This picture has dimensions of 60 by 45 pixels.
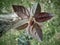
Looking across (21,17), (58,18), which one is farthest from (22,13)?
(58,18)

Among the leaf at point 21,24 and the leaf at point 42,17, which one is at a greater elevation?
the leaf at point 42,17

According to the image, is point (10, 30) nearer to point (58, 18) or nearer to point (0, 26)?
point (0, 26)

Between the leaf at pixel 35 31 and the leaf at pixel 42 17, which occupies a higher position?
the leaf at pixel 42 17

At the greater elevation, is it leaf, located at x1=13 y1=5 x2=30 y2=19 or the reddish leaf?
leaf, located at x1=13 y1=5 x2=30 y2=19
